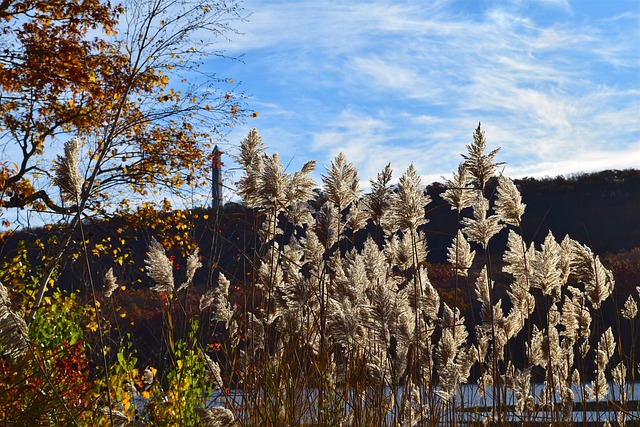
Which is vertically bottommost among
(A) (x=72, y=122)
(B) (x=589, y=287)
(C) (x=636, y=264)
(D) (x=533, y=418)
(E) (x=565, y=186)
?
(D) (x=533, y=418)

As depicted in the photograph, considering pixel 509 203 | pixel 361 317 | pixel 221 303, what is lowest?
pixel 361 317

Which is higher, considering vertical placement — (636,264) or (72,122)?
(72,122)

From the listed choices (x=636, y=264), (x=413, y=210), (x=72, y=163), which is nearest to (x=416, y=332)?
(x=413, y=210)

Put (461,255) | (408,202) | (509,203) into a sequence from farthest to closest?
(461,255)
(509,203)
(408,202)

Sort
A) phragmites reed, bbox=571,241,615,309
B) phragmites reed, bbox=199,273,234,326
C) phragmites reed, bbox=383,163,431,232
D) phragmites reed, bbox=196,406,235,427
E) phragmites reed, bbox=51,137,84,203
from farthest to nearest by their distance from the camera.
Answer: phragmites reed, bbox=199,273,234,326, phragmites reed, bbox=571,241,615,309, phragmites reed, bbox=383,163,431,232, phragmites reed, bbox=51,137,84,203, phragmites reed, bbox=196,406,235,427

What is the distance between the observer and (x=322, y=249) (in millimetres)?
4348

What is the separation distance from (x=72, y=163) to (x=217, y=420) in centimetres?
134

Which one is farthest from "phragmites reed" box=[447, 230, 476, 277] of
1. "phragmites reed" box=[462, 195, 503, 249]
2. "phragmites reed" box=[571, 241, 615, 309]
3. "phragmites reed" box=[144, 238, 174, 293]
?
"phragmites reed" box=[144, 238, 174, 293]

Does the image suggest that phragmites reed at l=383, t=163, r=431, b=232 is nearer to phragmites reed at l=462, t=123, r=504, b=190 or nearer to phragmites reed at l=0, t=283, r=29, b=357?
phragmites reed at l=462, t=123, r=504, b=190

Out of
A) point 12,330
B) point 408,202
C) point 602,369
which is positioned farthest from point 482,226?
point 12,330

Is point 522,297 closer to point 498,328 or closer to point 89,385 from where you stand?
point 498,328

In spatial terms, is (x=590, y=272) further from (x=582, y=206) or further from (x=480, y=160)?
(x=582, y=206)

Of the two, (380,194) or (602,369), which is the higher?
(380,194)

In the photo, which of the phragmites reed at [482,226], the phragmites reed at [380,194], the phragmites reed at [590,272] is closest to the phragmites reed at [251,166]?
the phragmites reed at [380,194]
